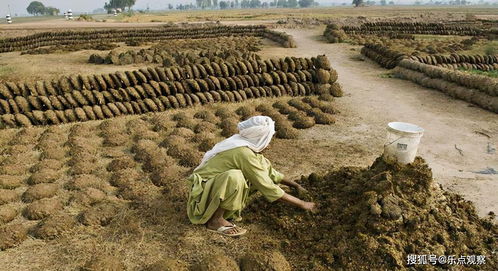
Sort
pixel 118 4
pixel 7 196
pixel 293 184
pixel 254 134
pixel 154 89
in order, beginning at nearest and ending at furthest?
pixel 254 134 < pixel 293 184 < pixel 7 196 < pixel 154 89 < pixel 118 4

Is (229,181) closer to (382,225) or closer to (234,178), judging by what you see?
(234,178)

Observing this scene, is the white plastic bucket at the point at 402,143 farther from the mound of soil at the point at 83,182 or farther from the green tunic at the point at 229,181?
the mound of soil at the point at 83,182

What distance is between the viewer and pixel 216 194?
354 cm

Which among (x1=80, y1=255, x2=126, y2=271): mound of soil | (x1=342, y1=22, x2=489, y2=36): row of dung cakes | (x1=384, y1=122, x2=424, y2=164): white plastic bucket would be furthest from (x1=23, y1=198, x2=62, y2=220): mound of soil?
(x1=342, y1=22, x2=489, y2=36): row of dung cakes

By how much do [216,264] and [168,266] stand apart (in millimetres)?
436

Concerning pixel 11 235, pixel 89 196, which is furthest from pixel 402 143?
pixel 11 235

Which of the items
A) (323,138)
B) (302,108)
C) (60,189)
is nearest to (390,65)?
(302,108)

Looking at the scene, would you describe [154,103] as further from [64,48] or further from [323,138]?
[64,48]

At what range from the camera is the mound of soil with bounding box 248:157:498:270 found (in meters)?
3.30

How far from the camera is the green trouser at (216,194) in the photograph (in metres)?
3.48

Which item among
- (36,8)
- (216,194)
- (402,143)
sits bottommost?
(216,194)

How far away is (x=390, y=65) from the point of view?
12969mm

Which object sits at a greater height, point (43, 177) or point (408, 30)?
point (408, 30)

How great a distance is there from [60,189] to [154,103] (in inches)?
141
